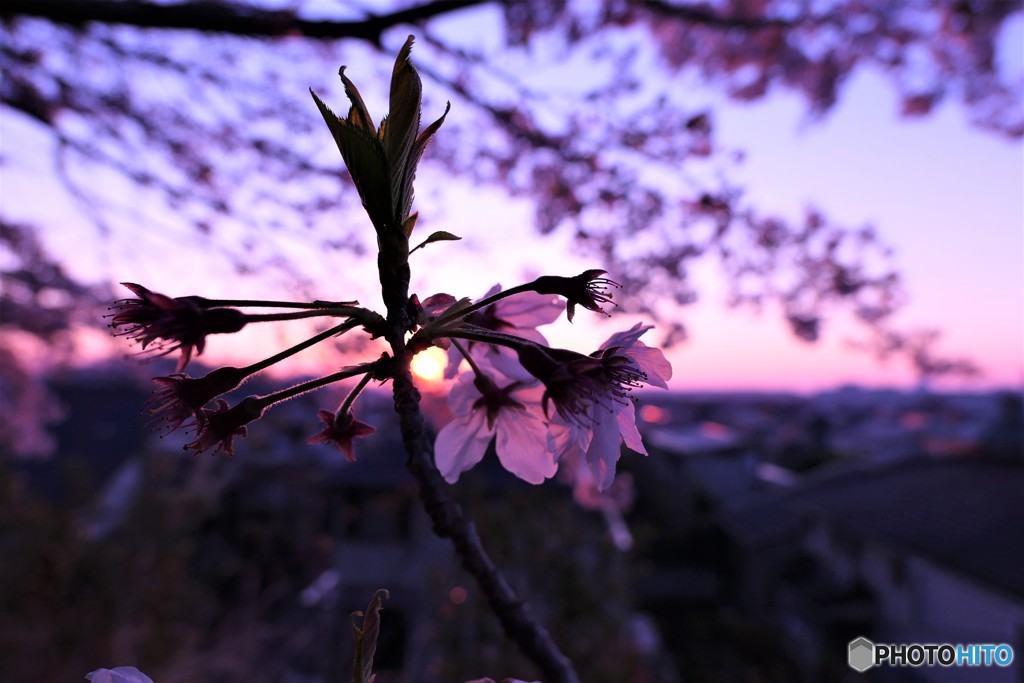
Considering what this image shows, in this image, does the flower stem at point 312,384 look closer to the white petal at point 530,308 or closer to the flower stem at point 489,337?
the flower stem at point 489,337

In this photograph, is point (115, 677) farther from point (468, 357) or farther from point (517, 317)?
point (517, 317)

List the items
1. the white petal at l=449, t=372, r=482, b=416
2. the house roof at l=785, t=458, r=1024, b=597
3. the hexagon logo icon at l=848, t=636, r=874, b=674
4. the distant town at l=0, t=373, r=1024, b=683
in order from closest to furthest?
1. the white petal at l=449, t=372, r=482, b=416
2. the hexagon logo icon at l=848, t=636, r=874, b=674
3. the distant town at l=0, t=373, r=1024, b=683
4. the house roof at l=785, t=458, r=1024, b=597

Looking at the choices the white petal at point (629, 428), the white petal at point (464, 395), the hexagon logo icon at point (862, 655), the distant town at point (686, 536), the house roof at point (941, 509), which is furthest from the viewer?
the house roof at point (941, 509)

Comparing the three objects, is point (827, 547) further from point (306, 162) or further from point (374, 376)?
point (374, 376)

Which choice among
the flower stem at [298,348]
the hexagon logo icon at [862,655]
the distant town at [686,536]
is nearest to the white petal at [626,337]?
the flower stem at [298,348]

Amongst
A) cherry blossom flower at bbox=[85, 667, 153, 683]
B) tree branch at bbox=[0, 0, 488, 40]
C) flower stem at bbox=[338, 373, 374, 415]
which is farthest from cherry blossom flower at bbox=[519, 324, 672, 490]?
tree branch at bbox=[0, 0, 488, 40]

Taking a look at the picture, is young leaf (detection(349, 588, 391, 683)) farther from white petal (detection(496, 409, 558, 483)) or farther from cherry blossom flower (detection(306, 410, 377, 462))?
white petal (detection(496, 409, 558, 483))

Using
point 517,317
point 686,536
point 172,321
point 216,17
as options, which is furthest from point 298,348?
point 686,536
